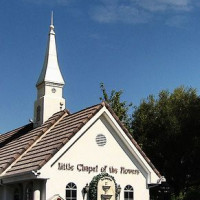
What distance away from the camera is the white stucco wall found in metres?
23.4

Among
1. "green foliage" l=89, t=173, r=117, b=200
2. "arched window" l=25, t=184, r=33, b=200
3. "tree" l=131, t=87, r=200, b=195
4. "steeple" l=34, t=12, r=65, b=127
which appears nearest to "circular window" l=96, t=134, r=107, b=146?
"green foliage" l=89, t=173, r=117, b=200

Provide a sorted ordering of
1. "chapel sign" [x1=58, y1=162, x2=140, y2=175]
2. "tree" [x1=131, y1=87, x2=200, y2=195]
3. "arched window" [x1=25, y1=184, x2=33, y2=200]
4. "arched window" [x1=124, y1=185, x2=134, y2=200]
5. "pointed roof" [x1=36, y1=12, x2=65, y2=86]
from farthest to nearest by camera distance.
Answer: "tree" [x1=131, y1=87, x2=200, y2=195], "pointed roof" [x1=36, y1=12, x2=65, y2=86], "arched window" [x1=124, y1=185, x2=134, y2=200], "arched window" [x1=25, y1=184, x2=33, y2=200], "chapel sign" [x1=58, y1=162, x2=140, y2=175]

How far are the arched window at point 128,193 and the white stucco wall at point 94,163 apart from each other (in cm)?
19

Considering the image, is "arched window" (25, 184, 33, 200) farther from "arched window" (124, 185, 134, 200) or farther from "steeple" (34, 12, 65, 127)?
"steeple" (34, 12, 65, 127)

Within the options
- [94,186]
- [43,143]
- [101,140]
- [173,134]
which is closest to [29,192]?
[43,143]

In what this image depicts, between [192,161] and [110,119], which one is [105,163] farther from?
[192,161]

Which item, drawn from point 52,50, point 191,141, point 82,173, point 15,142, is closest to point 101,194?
point 82,173

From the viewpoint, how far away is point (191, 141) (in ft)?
152

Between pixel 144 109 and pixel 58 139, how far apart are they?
25608mm

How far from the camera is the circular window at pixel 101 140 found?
25.2m

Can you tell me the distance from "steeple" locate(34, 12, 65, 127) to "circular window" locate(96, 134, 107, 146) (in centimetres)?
624

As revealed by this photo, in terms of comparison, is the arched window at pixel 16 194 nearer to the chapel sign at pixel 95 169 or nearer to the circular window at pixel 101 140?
the chapel sign at pixel 95 169

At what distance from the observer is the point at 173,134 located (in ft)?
152

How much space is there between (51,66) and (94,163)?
1026 centimetres
